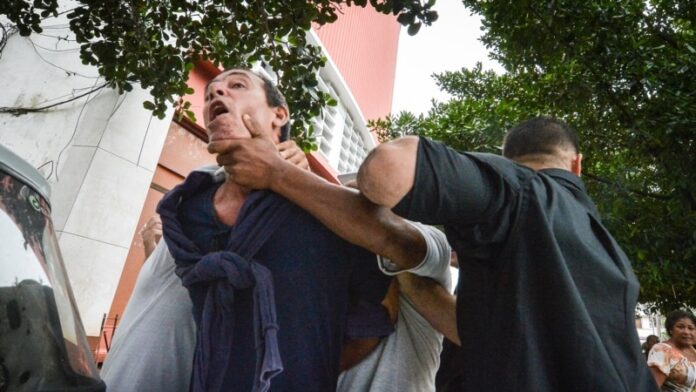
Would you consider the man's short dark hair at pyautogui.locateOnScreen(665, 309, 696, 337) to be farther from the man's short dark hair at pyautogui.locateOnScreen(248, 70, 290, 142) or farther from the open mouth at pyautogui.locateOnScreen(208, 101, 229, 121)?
the open mouth at pyautogui.locateOnScreen(208, 101, 229, 121)

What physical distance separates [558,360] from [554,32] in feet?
13.1

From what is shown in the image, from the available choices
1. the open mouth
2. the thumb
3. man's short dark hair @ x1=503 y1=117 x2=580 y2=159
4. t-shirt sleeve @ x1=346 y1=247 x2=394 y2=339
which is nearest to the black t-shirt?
t-shirt sleeve @ x1=346 y1=247 x2=394 y2=339

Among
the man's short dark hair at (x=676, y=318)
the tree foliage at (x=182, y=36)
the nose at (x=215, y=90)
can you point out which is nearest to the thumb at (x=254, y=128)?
the nose at (x=215, y=90)

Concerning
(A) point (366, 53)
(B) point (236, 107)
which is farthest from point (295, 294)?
(A) point (366, 53)

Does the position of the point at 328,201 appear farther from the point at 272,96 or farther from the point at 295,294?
the point at 272,96

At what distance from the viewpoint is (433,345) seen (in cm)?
143

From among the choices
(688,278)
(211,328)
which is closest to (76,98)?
(211,328)

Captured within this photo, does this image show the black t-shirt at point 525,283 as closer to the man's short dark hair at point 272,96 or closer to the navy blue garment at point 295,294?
the navy blue garment at point 295,294

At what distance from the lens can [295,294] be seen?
1240 mm

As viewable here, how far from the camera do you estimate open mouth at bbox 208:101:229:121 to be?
4.74ft

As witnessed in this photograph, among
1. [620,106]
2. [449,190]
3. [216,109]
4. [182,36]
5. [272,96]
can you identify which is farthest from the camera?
[620,106]

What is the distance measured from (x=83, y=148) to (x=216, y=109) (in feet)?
12.4

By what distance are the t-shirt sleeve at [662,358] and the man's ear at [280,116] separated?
5083mm

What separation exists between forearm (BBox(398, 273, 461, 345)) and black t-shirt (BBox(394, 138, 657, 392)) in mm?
128
